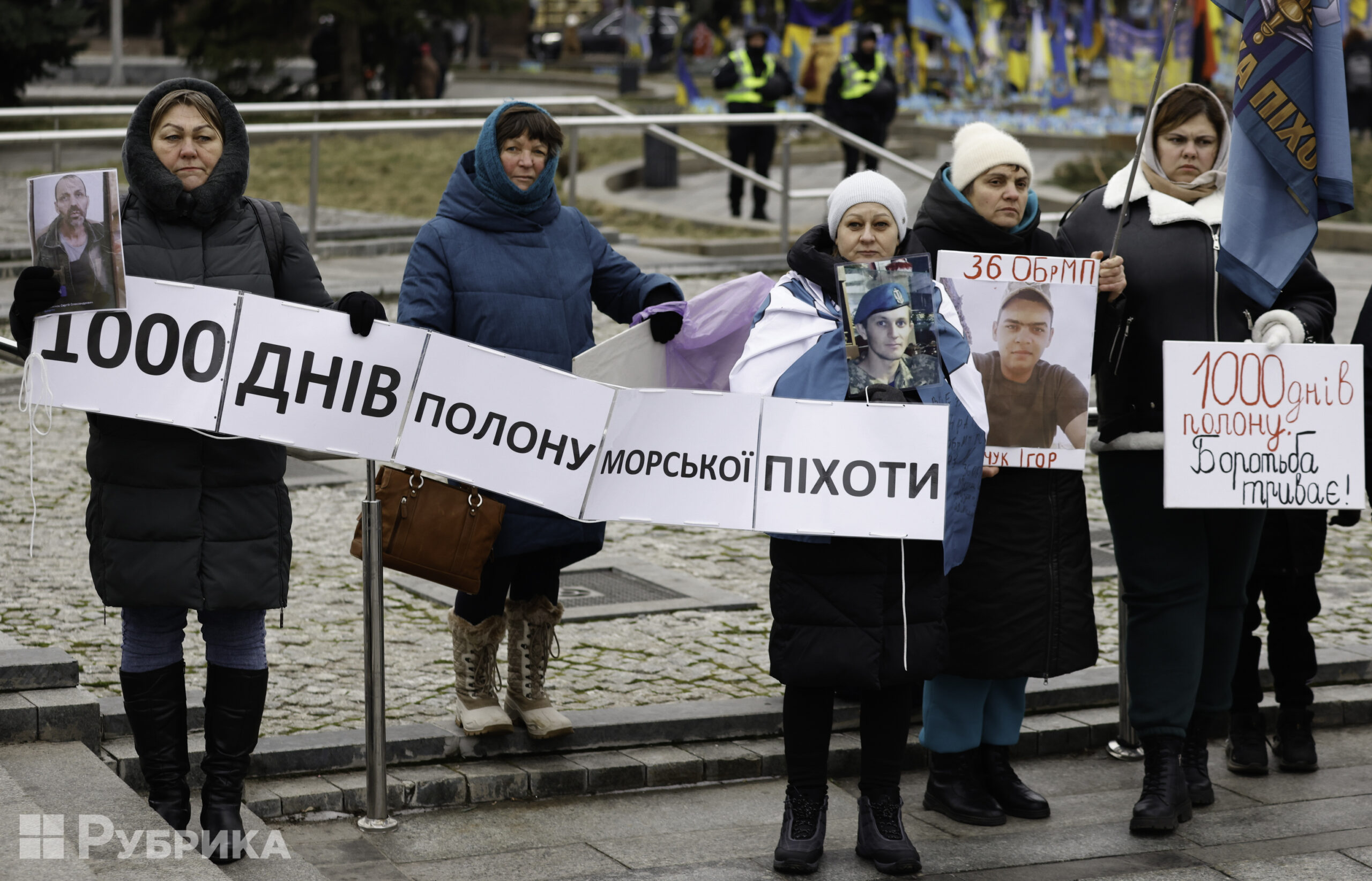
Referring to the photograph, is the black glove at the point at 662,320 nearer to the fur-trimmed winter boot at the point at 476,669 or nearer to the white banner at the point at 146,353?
the fur-trimmed winter boot at the point at 476,669

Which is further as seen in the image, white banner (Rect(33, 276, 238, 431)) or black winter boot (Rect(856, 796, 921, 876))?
black winter boot (Rect(856, 796, 921, 876))

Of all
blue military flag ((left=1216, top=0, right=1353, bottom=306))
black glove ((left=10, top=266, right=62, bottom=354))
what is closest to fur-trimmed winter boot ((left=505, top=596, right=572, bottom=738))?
black glove ((left=10, top=266, right=62, bottom=354))

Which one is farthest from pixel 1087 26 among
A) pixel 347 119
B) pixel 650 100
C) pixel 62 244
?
pixel 62 244

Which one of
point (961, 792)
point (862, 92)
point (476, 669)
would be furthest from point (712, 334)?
point (862, 92)

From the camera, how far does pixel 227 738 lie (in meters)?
4.59

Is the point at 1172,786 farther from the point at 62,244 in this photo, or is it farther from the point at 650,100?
the point at 650,100

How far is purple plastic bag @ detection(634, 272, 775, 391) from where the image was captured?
5414 millimetres

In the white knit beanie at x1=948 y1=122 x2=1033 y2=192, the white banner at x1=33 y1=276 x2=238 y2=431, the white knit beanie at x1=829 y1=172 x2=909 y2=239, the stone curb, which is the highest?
the white knit beanie at x1=948 y1=122 x2=1033 y2=192

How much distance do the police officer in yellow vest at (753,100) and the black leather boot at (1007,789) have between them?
1349 cm

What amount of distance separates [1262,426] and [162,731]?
9.91 feet

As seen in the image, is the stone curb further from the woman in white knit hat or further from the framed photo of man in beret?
the framed photo of man in beret

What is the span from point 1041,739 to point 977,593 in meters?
1.03

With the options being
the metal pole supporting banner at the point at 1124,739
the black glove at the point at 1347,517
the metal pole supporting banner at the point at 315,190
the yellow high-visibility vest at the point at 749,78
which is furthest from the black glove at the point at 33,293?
the yellow high-visibility vest at the point at 749,78

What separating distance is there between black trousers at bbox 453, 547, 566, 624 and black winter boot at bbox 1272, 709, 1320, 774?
2287 millimetres
